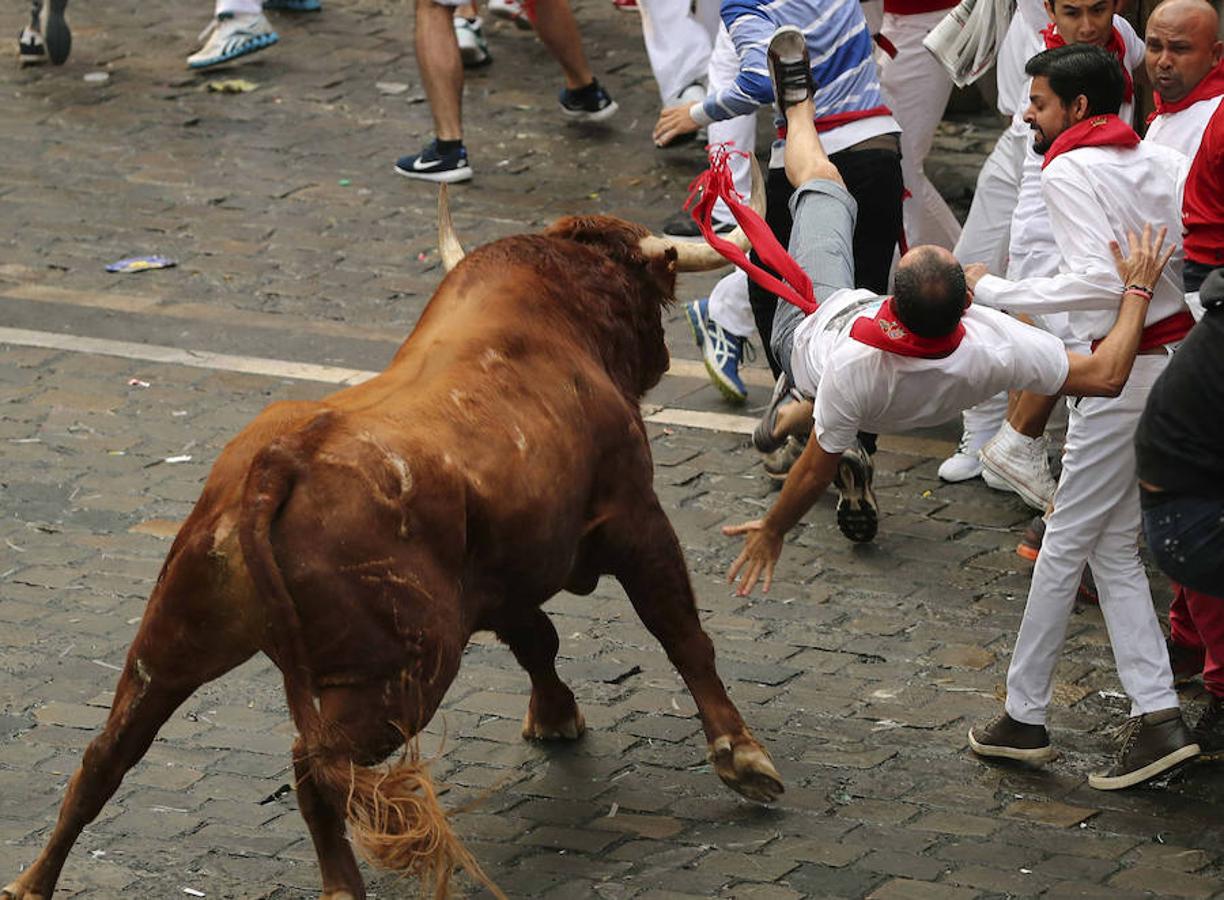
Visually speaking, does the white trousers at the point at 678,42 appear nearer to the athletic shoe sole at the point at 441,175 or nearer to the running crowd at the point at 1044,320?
the athletic shoe sole at the point at 441,175

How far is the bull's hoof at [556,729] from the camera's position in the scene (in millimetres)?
6430

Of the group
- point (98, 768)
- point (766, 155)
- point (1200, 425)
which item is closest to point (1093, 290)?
point (1200, 425)

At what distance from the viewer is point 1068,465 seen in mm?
6184

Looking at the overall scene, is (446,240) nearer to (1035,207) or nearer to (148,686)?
(148,686)

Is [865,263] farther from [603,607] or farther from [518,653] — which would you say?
[518,653]

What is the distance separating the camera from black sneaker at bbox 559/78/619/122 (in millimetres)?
12195

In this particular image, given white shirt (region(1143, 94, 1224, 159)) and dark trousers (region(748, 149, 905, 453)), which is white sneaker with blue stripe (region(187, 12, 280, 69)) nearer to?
dark trousers (region(748, 149, 905, 453))

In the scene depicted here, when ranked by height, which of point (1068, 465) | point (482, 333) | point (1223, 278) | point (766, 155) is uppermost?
point (1223, 278)

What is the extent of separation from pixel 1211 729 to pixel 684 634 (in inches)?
67.2

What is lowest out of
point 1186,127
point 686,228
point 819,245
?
point 686,228

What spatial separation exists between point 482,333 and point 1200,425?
196cm

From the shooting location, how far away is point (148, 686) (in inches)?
210

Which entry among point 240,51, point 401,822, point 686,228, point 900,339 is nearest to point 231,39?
point 240,51

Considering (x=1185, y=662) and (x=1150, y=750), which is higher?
(x=1150, y=750)
